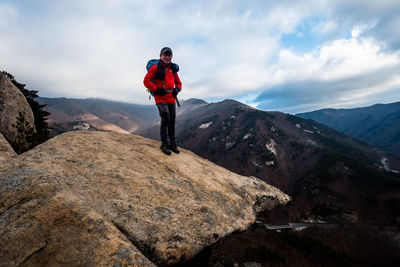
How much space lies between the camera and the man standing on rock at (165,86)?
829 centimetres

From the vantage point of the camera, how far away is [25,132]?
14.2 metres

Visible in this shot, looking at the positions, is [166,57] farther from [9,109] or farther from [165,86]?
[9,109]

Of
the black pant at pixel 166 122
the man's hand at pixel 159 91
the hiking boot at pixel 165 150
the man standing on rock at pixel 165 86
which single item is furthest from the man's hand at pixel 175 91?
the hiking boot at pixel 165 150

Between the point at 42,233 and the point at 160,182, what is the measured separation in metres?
3.31

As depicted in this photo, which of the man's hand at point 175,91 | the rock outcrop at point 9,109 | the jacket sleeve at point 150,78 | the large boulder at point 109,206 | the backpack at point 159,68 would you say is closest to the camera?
the large boulder at point 109,206

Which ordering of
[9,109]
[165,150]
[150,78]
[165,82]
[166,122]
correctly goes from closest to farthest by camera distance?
[150,78] < [165,82] < [165,150] < [166,122] < [9,109]

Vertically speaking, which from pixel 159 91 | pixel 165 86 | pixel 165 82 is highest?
pixel 165 82

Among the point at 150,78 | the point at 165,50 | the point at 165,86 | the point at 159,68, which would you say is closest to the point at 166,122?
the point at 165,86

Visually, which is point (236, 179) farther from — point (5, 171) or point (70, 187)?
point (5, 171)

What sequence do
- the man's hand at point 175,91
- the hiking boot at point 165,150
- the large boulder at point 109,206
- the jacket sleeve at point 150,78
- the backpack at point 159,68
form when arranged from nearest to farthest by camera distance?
the large boulder at point 109,206 → the jacket sleeve at point 150,78 → the backpack at point 159,68 → the hiking boot at point 165,150 → the man's hand at point 175,91

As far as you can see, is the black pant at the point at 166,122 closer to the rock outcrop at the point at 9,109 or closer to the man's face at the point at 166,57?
the man's face at the point at 166,57

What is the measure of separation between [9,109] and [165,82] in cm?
1380

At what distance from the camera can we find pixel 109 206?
168 inches

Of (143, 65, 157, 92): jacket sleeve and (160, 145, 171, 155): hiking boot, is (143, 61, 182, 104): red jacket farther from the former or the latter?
(160, 145, 171, 155): hiking boot
